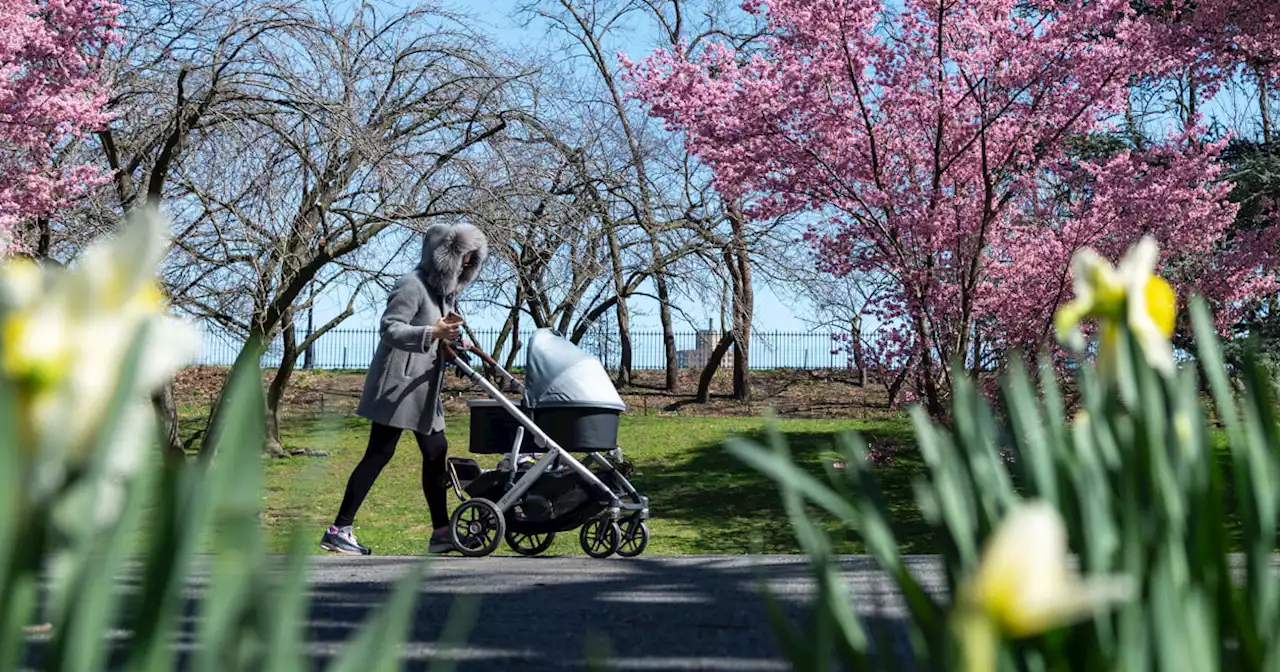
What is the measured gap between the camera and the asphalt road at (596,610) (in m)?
2.41

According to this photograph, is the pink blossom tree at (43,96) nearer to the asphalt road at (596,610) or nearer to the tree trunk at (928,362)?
the asphalt road at (596,610)

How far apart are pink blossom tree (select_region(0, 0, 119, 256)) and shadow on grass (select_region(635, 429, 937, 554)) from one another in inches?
223

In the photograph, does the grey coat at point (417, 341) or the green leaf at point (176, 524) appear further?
the grey coat at point (417, 341)

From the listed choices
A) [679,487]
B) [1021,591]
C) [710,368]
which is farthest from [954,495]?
[710,368]

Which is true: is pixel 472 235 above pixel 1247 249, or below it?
below

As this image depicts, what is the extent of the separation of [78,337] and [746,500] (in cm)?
1089

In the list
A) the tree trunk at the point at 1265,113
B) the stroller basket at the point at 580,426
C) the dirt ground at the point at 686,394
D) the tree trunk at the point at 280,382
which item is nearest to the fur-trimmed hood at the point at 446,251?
the stroller basket at the point at 580,426

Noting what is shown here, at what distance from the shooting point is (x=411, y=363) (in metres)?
5.68

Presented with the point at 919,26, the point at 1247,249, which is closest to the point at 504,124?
the point at 919,26

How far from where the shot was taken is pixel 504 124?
10.5 metres

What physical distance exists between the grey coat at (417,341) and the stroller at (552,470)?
0.25 metres

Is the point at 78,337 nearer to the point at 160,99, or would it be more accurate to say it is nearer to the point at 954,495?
the point at 954,495

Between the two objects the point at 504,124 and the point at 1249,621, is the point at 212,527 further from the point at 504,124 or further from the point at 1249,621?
the point at 504,124

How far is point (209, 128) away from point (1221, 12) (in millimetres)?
7838
